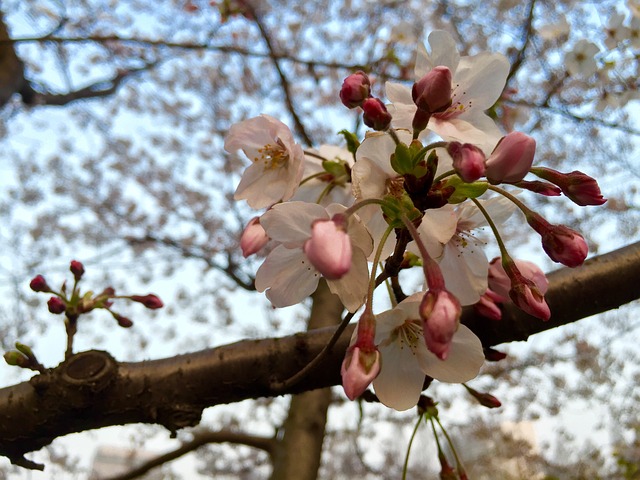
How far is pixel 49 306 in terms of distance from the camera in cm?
120

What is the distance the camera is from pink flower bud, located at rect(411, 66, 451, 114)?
70 centimetres

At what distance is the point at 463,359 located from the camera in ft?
2.45

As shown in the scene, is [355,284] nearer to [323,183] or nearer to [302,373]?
[302,373]

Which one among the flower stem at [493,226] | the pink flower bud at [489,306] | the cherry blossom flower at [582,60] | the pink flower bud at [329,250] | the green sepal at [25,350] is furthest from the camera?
the cherry blossom flower at [582,60]

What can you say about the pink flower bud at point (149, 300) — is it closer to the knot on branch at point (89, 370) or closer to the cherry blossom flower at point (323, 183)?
the knot on branch at point (89, 370)

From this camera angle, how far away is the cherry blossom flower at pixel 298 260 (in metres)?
0.71

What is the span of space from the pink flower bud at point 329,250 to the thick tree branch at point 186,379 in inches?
18.3

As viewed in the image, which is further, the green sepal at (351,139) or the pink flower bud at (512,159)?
the green sepal at (351,139)

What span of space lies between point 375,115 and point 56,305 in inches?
36.9

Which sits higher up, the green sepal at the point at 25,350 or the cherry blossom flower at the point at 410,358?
the green sepal at the point at 25,350

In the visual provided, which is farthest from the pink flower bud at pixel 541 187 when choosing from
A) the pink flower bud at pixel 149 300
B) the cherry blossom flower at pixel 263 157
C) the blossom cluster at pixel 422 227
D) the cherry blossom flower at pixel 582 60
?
the cherry blossom flower at pixel 582 60

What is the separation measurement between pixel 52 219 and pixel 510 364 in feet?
22.7

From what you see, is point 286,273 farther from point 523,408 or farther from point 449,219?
point 523,408

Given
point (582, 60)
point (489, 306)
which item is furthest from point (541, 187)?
point (582, 60)
